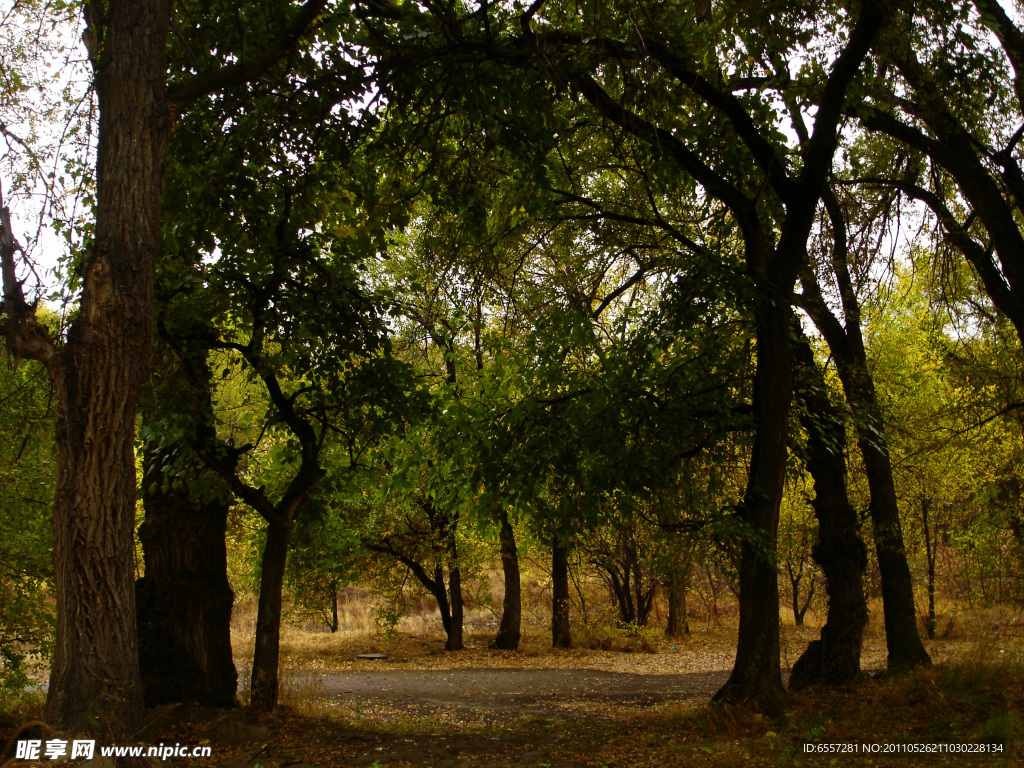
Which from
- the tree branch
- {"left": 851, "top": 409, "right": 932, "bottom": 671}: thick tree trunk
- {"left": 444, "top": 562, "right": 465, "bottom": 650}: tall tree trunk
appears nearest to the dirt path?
{"left": 851, "top": 409, "right": 932, "bottom": 671}: thick tree trunk

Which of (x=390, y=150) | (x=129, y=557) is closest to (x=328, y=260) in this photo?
(x=390, y=150)

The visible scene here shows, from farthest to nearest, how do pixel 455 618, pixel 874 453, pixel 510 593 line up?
pixel 455 618, pixel 510 593, pixel 874 453

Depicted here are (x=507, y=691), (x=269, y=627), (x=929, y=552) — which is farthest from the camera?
(x=929, y=552)

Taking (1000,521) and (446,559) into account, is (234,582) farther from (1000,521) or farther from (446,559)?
(1000,521)

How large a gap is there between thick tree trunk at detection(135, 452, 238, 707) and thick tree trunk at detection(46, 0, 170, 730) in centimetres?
351

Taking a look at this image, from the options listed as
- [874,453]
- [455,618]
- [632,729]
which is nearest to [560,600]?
[455,618]

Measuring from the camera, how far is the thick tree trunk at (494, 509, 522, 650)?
20.4m

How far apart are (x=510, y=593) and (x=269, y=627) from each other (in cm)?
1362

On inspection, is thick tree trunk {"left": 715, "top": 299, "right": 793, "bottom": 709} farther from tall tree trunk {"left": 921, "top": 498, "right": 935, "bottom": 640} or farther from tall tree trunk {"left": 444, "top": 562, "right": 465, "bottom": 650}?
tall tree trunk {"left": 921, "top": 498, "right": 935, "bottom": 640}

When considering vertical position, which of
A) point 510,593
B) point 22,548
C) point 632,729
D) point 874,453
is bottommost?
point 510,593

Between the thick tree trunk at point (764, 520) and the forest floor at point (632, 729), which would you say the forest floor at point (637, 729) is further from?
the thick tree trunk at point (764, 520)

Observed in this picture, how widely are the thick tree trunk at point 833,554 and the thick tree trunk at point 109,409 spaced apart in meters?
7.50

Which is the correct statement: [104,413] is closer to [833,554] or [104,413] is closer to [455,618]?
[833,554]

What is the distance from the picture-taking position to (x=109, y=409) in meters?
4.38
